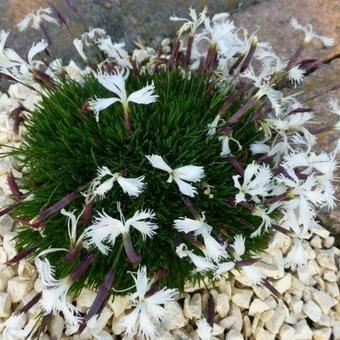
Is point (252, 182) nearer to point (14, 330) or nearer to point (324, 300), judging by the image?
point (324, 300)

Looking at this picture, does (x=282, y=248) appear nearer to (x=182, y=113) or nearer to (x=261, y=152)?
(x=261, y=152)

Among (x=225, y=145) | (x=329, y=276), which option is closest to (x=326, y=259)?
(x=329, y=276)

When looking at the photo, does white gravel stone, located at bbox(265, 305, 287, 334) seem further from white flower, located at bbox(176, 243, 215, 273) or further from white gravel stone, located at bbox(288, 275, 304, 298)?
white flower, located at bbox(176, 243, 215, 273)

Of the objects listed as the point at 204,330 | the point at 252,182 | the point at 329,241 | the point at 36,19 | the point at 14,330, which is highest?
the point at 36,19

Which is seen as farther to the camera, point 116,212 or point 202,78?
point 202,78

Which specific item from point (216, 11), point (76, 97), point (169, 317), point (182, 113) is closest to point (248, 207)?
point (182, 113)
